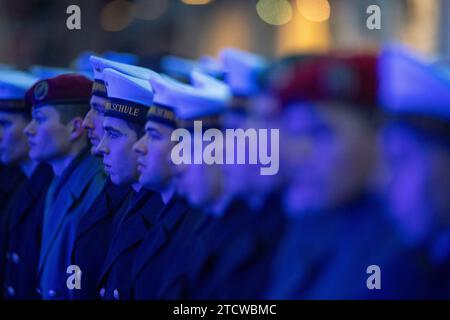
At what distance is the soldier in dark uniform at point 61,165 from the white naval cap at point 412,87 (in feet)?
4.38

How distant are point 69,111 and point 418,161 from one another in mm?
1651

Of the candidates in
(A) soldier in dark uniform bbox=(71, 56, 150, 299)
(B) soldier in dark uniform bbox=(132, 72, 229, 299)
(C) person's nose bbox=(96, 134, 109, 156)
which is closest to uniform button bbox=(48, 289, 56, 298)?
(A) soldier in dark uniform bbox=(71, 56, 150, 299)

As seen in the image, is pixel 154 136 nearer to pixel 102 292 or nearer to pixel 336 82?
pixel 102 292

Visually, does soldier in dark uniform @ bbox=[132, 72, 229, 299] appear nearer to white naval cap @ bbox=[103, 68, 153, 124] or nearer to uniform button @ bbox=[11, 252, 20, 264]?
white naval cap @ bbox=[103, 68, 153, 124]

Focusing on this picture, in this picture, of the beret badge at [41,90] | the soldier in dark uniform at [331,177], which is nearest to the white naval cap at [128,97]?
the beret badge at [41,90]

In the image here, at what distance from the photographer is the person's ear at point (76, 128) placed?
4238mm

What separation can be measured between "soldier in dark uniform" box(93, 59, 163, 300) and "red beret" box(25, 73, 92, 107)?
22cm

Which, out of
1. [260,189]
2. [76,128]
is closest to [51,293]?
[76,128]

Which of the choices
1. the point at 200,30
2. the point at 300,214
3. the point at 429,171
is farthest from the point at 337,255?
the point at 200,30

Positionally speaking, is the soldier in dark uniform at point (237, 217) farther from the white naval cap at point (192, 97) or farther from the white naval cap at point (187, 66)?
the white naval cap at point (187, 66)

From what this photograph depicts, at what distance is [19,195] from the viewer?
4.69 metres

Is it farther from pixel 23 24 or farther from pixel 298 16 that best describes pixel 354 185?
pixel 23 24

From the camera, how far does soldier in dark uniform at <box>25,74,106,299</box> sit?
4.18 meters

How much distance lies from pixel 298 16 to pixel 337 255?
34.7 inches
